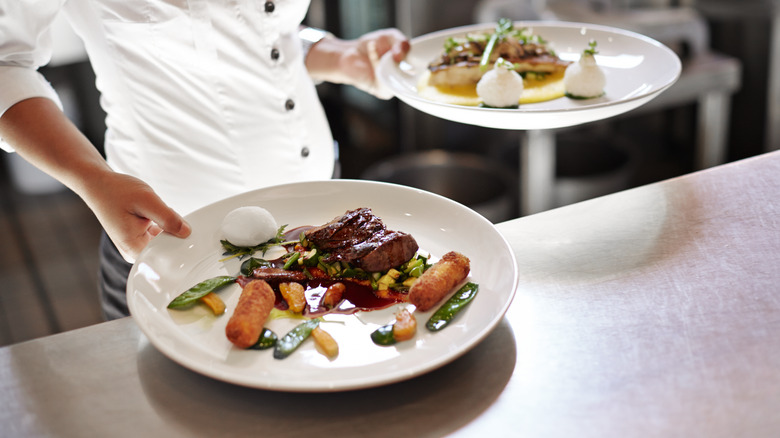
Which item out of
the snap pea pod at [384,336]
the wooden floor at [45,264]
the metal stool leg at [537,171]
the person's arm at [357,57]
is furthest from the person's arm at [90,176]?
the metal stool leg at [537,171]

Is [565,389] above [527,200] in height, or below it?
above

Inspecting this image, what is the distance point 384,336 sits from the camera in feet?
3.01

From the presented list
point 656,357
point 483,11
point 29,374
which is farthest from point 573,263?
point 483,11

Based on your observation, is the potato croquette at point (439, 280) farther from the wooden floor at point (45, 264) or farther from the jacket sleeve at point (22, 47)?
the wooden floor at point (45, 264)

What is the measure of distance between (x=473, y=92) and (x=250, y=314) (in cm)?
102

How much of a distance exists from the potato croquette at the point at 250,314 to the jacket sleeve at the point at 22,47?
674 mm

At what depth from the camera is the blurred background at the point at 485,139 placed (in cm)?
321

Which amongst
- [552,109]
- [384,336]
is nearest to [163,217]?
[384,336]

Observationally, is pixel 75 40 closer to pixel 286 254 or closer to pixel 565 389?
pixel 286 254

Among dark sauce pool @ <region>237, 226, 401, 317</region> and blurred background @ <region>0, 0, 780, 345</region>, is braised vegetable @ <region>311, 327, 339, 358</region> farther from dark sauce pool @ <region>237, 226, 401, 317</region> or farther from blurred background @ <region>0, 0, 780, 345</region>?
blurred background @ <region>0, 0, 780, 345</region>

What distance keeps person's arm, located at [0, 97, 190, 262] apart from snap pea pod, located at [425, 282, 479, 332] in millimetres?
428

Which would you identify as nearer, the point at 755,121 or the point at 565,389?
the point at 565,389

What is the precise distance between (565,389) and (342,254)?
38cm

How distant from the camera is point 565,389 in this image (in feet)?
2.91
